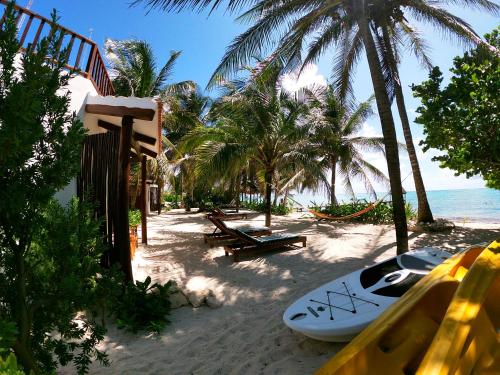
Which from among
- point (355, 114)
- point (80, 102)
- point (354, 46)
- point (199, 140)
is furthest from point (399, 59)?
point (80, 102)

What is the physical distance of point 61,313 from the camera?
2.05 metres

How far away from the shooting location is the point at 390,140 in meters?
6.13

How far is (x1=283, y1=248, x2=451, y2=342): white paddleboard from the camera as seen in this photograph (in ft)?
9.25

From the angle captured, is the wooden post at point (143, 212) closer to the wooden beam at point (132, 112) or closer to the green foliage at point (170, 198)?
the wooden beam at point (132, 112)

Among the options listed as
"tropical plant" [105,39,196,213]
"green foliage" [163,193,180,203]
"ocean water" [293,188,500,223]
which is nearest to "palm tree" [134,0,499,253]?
"tropical plant" [105,39,196,213]

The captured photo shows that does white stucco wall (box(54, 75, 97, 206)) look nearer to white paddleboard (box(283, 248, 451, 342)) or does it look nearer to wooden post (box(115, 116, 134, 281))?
wooden post (box(115, 116, 134, 281))

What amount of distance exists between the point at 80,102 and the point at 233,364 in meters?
4.51

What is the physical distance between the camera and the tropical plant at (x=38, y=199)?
5.20ft

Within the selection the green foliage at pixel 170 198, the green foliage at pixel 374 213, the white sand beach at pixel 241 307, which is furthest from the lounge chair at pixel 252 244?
the green foliage at pixel 170 198

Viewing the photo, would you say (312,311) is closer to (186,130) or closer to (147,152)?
(147,152)

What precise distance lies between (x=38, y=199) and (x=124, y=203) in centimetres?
282

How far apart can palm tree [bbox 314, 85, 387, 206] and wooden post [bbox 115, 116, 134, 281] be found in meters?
11.6

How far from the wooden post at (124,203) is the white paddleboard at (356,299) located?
8.40ft

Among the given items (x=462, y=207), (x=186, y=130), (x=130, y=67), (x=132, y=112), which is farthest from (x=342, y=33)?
(x=462, y=207)
